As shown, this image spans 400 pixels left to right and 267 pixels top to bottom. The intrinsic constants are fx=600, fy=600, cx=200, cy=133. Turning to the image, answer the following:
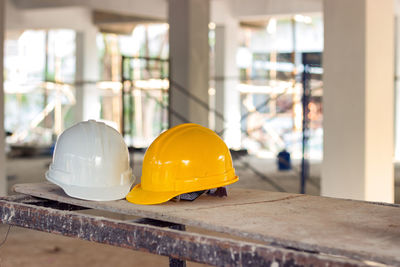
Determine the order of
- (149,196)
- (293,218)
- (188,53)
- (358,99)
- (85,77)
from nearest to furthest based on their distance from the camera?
(293,218), (149,196), (358,99), (188,53), (85,77)

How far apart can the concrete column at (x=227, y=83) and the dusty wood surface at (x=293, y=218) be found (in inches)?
581

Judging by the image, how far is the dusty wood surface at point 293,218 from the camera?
2.06 metres

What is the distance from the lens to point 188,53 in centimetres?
1090

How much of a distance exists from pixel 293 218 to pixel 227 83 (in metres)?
15.8

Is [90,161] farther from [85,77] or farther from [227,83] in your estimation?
[85,77]

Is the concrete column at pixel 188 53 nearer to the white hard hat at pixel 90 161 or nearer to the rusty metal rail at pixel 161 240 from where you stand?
the white hard hat at pixel 90 161

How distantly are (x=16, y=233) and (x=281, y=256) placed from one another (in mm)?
5755

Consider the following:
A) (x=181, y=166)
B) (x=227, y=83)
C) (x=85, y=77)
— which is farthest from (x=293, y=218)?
(x=85, y=77)

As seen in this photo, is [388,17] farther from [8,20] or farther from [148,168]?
[8,20]

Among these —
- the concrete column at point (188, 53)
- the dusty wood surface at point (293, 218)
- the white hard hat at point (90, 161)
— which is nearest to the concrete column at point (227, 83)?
the concrete column at point (188, 53)

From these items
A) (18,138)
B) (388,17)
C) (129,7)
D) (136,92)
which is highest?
(129,7)

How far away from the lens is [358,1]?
262 inches

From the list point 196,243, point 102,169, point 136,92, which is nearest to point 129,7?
point 136,92

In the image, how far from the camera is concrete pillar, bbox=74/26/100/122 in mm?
19734
